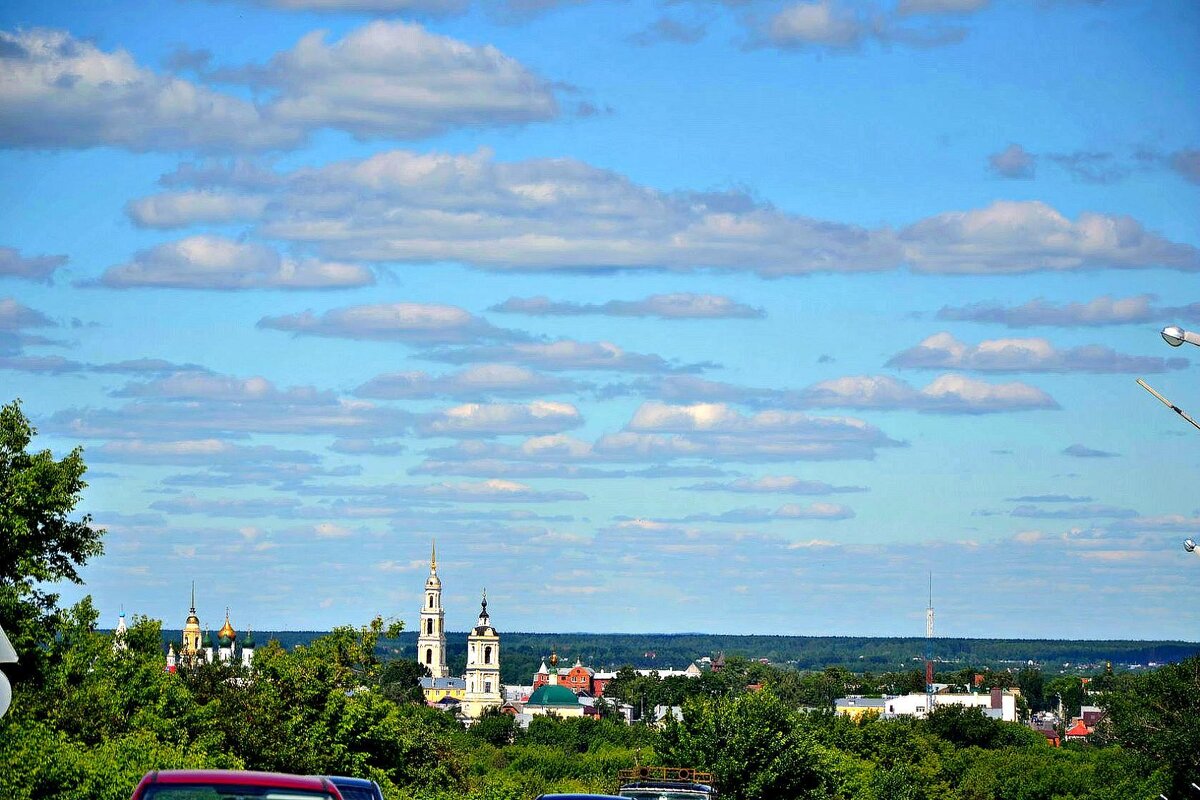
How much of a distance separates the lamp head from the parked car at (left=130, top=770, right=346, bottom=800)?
1171cm

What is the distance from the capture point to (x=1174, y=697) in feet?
324

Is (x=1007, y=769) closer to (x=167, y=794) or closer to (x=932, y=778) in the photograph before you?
(x=932, y=778)

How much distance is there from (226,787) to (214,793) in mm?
100

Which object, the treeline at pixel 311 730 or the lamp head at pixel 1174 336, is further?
the treeline at pixel 311 730

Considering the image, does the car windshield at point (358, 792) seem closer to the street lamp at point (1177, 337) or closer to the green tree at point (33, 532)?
the street lamp at point (1177, 337)

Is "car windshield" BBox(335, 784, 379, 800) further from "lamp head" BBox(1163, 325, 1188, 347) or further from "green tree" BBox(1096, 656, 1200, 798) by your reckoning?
"green tree" BBox(1096, 656, 1200, 798)

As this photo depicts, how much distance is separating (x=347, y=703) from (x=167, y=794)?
4525 cm

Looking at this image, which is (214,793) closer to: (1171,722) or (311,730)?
(311,730)

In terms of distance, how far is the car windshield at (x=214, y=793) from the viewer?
15797 millimetres

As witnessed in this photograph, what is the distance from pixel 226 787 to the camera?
1582 centimetres

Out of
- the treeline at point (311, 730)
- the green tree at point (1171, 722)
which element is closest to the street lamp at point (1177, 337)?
the treeline at point (311, 730)

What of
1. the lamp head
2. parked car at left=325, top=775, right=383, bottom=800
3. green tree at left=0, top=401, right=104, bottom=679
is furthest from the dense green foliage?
the lamp head

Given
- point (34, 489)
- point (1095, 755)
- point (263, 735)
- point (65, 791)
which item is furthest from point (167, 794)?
point (1095, 755)

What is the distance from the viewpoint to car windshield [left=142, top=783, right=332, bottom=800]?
1580cm
